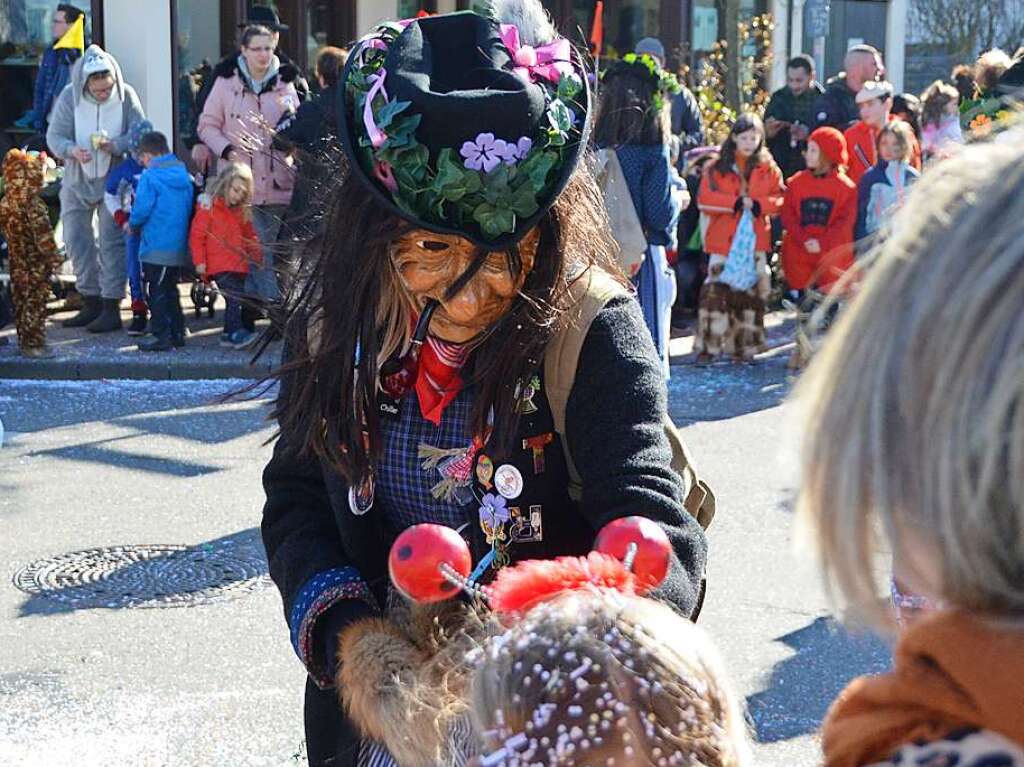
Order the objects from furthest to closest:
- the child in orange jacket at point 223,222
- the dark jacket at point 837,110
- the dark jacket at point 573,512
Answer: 1. the dark jacket at point 837,110
2. the child in orange jacket at point 223,222
3. the dark jacket at point 573,512

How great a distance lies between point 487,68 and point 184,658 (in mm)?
3207

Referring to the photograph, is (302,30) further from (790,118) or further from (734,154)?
(734,154)

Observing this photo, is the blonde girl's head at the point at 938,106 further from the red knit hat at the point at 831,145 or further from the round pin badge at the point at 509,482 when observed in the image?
the round pin badge at the point at 509,482

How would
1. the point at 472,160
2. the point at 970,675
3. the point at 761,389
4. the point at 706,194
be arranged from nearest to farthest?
1. the point at 970,675
2. the point at 472,160
3. the point at 761,389
4. the point at 706,194

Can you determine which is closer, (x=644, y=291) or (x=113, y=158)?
(x=644, y=291)

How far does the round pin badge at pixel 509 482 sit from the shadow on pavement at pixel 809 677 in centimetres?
235

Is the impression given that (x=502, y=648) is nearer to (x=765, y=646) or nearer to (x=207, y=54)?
(x=765, y=646)

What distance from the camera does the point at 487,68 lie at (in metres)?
2.32

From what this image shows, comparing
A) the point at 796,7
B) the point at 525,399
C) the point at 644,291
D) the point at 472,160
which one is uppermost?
the point at 796,7

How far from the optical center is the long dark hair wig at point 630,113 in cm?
822

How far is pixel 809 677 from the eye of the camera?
4840 mm

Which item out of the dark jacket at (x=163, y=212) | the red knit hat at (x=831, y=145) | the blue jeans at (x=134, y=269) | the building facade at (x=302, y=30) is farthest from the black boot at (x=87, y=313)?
the red knit hat at (x=831, y=145)

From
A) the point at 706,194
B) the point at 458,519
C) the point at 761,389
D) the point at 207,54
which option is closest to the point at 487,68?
the point at 458,519

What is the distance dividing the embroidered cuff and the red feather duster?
1.46ft
